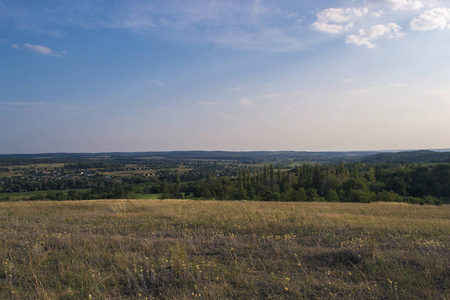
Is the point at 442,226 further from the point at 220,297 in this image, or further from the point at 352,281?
the point at 220,297

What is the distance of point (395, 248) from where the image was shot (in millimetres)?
6234

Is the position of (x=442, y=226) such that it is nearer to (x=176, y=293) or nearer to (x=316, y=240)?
(x=316, y=240)

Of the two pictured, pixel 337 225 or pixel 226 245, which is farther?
pixel 337 225

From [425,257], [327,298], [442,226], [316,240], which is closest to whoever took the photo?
[327,298]

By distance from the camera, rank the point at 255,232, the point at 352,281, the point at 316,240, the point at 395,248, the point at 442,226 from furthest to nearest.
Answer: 1. the point at 442,226
2. the point at 255,232
3. the point at 316,240
4. the point at 395,248
5. the point at 352,281

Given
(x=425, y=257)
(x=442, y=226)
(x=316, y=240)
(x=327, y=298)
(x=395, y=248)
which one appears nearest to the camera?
(x=327, y=298)

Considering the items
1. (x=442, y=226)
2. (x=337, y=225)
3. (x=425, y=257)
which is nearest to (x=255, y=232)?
(x=337, y=225)

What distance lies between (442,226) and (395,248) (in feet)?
15.1

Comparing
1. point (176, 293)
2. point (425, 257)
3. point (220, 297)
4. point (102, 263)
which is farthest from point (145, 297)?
point (425, 257)

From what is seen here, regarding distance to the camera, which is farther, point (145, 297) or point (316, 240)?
point (316, 240)

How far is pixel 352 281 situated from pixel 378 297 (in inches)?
23.5

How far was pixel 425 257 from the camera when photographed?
531 cm

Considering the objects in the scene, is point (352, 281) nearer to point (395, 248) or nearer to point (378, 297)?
point (378, 297)

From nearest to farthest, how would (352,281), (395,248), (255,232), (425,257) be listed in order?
(352,281), (425,257), (395,248), (255,232)
